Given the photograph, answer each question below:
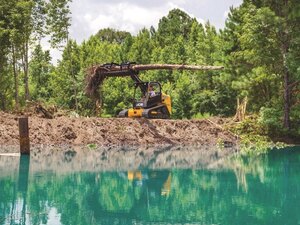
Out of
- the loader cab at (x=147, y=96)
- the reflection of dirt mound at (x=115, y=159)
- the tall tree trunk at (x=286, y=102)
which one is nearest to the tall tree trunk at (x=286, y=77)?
the tall tree trunk at (x=286, y=102)

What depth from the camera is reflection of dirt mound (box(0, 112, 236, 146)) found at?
25703mm

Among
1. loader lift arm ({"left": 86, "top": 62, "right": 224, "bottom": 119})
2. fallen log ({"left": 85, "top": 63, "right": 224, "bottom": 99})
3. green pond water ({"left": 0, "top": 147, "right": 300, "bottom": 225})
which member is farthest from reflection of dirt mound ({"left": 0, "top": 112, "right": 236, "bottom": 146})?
green pond water ({"left": 0, "top": 147, "right": 300, "bottom": 225})

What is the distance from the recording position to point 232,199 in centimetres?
1200

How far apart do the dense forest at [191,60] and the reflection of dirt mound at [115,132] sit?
138 inches

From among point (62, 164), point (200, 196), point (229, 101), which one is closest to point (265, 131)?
point (229, 101)

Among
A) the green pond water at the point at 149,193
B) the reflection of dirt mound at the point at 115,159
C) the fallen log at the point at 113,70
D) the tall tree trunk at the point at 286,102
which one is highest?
the fallen log at the point at 113,70

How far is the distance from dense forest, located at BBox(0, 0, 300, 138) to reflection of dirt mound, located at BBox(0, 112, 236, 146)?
11.5ft

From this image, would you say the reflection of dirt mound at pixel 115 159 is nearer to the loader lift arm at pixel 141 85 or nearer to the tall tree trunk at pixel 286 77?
the loader lift arm at pixel 141 85

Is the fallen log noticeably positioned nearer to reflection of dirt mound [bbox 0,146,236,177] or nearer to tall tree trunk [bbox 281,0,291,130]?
tall tree trunk [bbox 281,0,291,130]

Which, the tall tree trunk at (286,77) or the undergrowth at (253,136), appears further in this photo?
the tall tree trunk at (286,77)

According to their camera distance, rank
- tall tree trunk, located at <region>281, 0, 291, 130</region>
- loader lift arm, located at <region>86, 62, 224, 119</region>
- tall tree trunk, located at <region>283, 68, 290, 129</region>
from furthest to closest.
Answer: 1. loader lift arm, located at <region>86, 62, 224, 119</region>
2. tall tree trunk, located at <region>283, 68, 290, 129</region>
3. tall tree trunk, located at <region>281, 0, 291, 130</region>

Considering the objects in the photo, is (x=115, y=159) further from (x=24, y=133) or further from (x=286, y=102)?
(x=286, y=102)

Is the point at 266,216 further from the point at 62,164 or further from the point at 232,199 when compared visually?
the point at 62,164

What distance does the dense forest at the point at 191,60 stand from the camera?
89.9 ft
